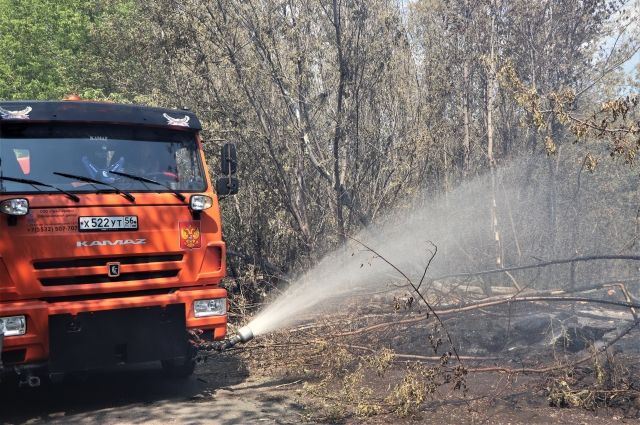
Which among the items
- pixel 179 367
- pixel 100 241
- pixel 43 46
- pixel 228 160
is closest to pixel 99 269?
pixel 100 241

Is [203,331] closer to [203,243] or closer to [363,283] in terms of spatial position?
[203,243]

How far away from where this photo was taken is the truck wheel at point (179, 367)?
7.22 metres

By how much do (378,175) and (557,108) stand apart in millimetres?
5909

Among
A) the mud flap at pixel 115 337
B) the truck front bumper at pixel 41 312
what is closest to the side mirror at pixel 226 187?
the truck front bumper at pixel 41 312

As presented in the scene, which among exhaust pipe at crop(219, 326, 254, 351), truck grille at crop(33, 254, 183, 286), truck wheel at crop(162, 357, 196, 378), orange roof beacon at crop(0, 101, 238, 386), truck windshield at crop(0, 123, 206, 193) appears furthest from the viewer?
truck wheel at crop(162, 357, 196, 378)

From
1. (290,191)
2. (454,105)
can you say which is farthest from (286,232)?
(454,105)

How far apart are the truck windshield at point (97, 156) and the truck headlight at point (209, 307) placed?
1.19 meters

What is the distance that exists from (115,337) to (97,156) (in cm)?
185

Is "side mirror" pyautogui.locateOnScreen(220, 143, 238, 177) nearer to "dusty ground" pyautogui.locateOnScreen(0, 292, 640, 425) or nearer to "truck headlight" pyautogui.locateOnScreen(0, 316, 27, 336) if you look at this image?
"dusty ground" pyautogui.locateOnScreen(0, 292, 640, 425)

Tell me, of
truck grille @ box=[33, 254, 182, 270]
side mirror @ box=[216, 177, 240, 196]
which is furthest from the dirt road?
side mirror @ box=[216, 177, 240, 196]

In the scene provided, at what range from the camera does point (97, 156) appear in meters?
6.41

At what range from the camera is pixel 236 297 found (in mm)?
10305

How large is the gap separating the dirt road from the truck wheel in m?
0.09

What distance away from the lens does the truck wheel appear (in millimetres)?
7223
